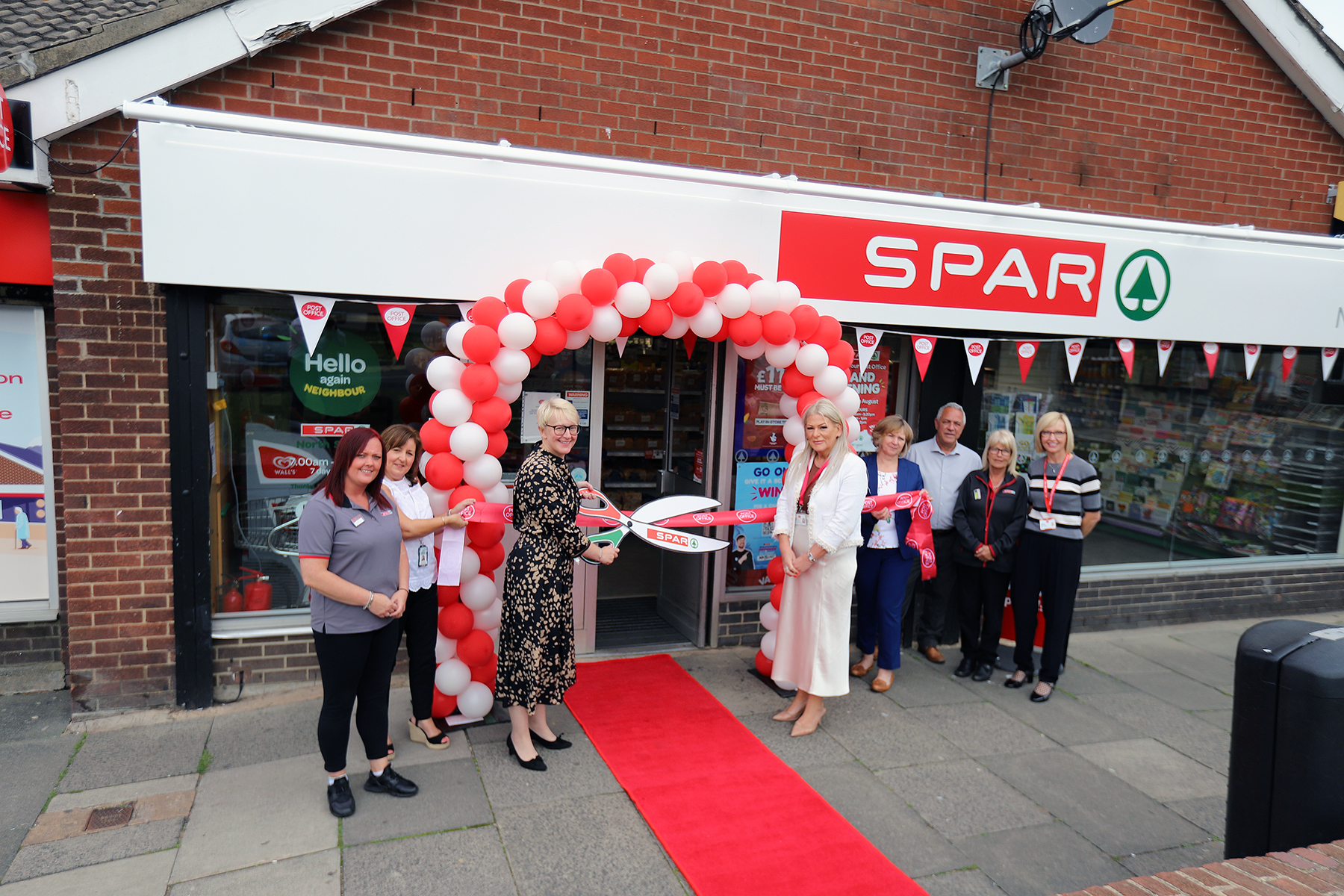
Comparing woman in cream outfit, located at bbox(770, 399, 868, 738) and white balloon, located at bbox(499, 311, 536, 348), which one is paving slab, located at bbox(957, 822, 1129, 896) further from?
white balloon, located at bbox(499, 311, 536, 348)

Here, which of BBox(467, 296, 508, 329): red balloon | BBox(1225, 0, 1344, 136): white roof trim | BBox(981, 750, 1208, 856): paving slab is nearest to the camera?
BBox(981, 750, 1208, 856): paving slab

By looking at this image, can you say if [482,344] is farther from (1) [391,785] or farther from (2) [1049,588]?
(2) [1049,588]

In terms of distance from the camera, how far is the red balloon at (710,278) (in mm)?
4895

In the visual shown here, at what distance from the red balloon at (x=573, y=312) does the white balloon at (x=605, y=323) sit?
83 millimetres

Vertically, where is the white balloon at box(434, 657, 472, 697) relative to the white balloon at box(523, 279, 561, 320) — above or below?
below

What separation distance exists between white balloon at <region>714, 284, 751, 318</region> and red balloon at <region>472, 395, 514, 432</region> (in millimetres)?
1444

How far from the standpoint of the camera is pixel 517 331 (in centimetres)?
441

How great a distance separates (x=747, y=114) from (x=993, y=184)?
2.19m

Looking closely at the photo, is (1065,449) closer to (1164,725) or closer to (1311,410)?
(1164,725)

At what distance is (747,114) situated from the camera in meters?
5.82

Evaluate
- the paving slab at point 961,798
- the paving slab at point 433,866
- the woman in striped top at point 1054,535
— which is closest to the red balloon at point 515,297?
the paving slab at point 433,866

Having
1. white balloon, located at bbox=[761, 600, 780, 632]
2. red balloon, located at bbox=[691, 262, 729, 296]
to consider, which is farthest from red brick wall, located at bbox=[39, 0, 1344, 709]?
white balloon, located at bbox=[761, 600, 780, 632]

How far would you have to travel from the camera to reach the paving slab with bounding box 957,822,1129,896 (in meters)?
3.60

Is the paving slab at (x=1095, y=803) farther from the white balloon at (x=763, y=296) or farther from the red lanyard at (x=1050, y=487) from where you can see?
the white balloon at (x=763, y=296)
